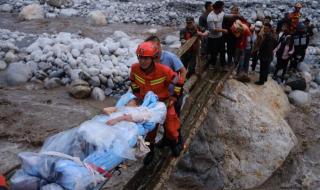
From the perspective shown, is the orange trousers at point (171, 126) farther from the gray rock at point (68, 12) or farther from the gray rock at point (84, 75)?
the gray rock at point (68, 12)

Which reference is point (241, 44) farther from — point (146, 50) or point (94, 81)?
point (146, 50)

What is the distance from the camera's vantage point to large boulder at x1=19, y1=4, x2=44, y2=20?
1429cm

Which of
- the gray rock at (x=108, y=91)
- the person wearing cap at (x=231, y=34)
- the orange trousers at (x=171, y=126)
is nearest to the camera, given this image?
the orange trousers at (x=171, y=126)

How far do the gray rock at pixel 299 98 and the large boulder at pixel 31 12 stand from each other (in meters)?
9.02

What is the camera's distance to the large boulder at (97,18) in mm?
14224

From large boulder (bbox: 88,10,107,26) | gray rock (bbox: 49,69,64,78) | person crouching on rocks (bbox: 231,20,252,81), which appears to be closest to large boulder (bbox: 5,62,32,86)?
gray rock (bbox: 49,69,64,78)

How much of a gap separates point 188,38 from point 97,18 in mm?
7650

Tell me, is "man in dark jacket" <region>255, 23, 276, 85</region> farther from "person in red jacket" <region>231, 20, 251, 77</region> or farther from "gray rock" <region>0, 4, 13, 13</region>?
"gray rock" <region>0, 4, 13, 13</region>

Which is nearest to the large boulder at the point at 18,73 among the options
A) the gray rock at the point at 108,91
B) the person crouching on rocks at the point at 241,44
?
the gray rock at the point at 108,91

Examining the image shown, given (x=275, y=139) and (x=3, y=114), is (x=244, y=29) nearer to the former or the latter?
(x=275, y=139)

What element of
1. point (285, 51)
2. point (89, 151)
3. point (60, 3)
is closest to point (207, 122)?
point (285, 51)

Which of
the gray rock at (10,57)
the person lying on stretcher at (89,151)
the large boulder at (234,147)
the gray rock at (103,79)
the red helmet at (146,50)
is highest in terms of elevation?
the red helmet at (146,50)

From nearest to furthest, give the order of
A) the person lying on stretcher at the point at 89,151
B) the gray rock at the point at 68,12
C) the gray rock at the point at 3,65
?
1. the person lying on stretcher at the point at 89,151
2. the gray rock at the point at 3,65
3. the gray rock at the point at 68,12

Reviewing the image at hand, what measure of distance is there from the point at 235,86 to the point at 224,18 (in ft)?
4.03
